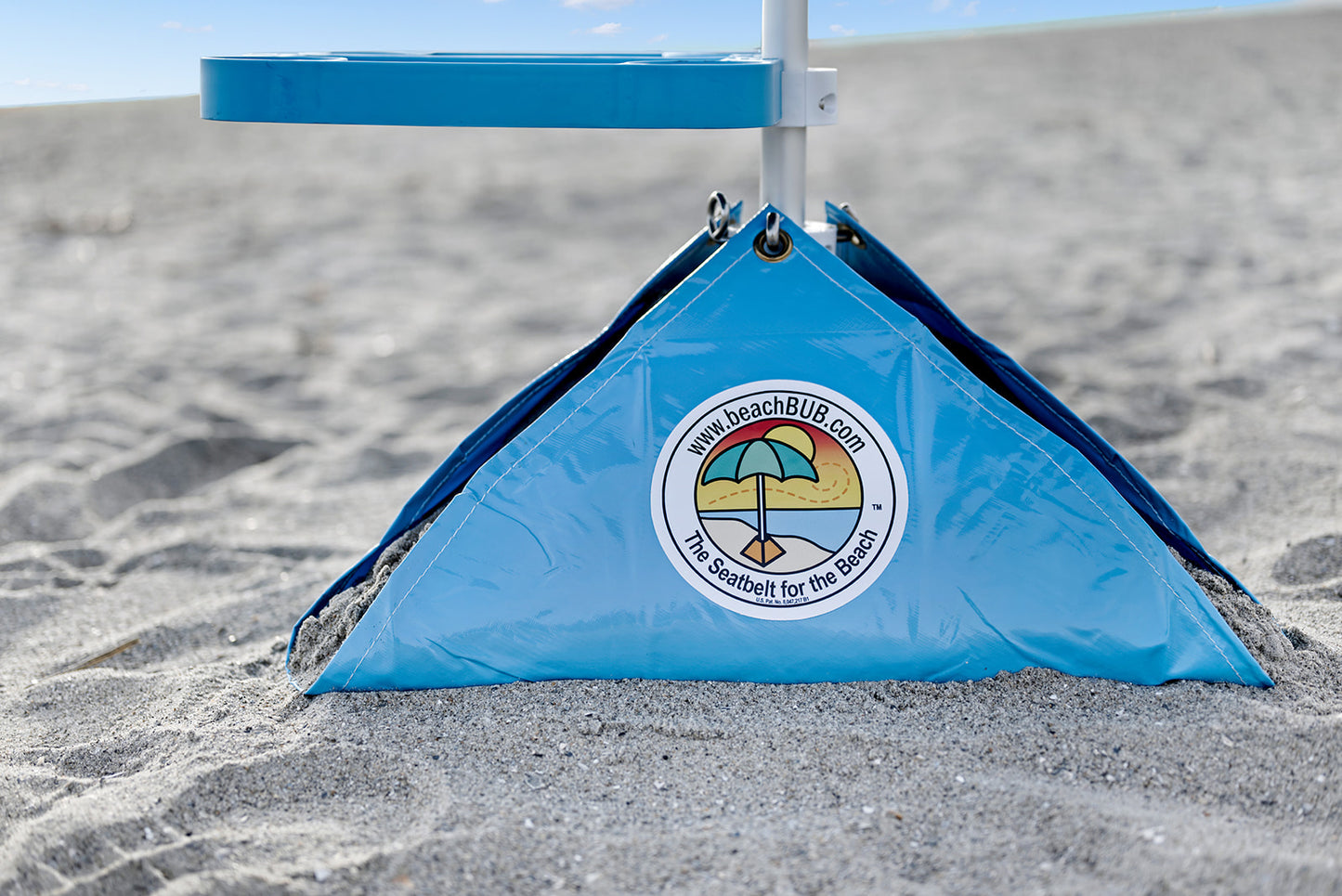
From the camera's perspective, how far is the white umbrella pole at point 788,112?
1.60 metres

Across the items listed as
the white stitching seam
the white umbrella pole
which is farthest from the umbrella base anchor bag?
the white umbrella pole

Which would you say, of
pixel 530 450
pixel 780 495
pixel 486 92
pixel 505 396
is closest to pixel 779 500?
pixel 780 495

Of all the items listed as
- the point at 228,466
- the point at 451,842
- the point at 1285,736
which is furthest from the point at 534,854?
the point at 228,466

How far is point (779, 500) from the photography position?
1.59 meters

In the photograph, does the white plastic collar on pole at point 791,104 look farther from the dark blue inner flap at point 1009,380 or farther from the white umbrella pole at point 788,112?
the dark blue inner flap at point 1009,380

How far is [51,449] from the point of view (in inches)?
120

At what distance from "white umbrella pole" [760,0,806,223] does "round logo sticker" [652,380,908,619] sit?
0.29m

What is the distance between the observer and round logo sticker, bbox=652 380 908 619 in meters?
1.58

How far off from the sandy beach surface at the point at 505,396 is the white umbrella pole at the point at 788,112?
2.36 ft

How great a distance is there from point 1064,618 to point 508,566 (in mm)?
790

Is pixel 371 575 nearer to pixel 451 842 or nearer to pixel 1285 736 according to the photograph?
pixel 451 842

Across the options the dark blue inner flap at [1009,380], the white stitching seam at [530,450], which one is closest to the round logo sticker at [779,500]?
the white stitching seam at [530,450]

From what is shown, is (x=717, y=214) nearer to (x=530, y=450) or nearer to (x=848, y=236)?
(x=848, y=236)

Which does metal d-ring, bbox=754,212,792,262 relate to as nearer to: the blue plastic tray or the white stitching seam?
the white stitching seam
